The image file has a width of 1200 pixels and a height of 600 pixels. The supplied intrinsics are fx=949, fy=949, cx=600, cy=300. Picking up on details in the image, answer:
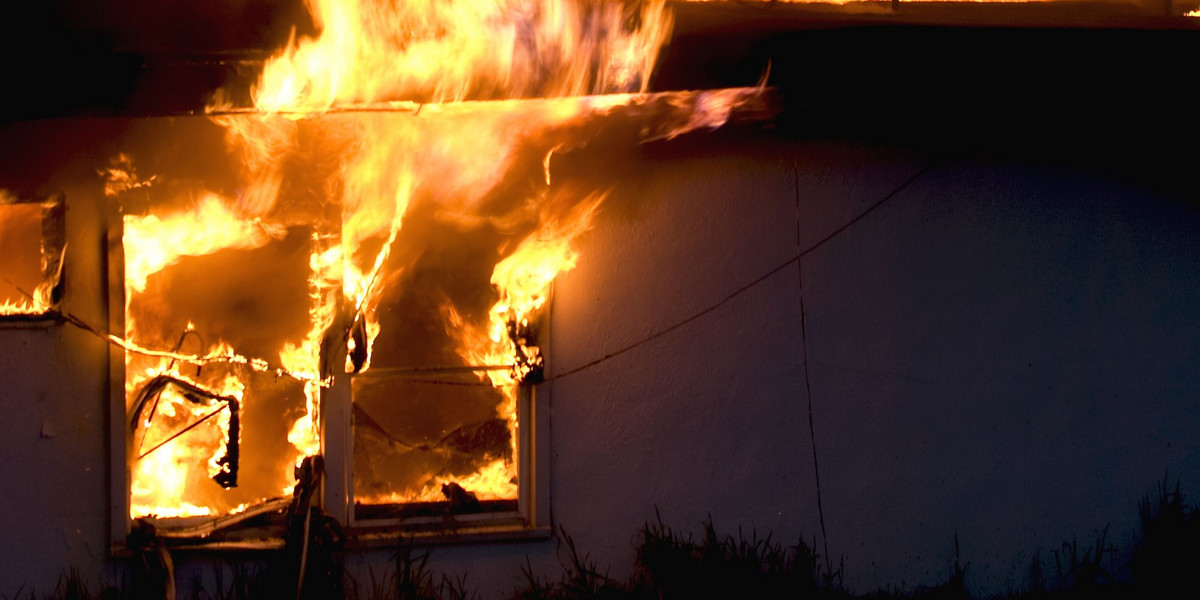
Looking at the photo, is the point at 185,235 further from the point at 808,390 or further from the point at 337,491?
the point at 808,390

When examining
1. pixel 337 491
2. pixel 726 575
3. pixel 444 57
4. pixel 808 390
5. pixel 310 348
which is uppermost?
pixel 444 57

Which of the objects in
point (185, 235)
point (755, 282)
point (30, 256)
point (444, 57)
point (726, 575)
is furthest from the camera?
point (755, 282)

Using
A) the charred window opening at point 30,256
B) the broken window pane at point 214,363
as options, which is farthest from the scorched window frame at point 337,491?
the charred window opening at point 30,256

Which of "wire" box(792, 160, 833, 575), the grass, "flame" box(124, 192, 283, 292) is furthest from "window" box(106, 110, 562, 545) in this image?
"wire" box(792, 160, 833, 575)

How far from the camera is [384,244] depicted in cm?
527

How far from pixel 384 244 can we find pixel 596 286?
1.21 meters

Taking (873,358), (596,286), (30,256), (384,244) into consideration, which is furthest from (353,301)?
(873,358)

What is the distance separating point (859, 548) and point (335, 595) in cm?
299

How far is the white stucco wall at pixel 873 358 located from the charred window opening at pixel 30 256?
18.8 inches

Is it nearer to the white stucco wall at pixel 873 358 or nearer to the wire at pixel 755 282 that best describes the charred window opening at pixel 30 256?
the white stucco wall at pixel 873 358

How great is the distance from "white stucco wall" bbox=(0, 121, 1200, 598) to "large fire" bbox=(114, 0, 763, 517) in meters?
0.33

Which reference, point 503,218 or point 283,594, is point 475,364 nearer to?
point 503,218

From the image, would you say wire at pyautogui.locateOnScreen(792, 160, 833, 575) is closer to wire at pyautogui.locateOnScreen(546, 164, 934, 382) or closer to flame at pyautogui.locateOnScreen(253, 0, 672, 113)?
wire at pyautogui.locateOnScreen(546, 164, 934, 382)

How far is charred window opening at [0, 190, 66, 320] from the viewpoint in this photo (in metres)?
5.00
